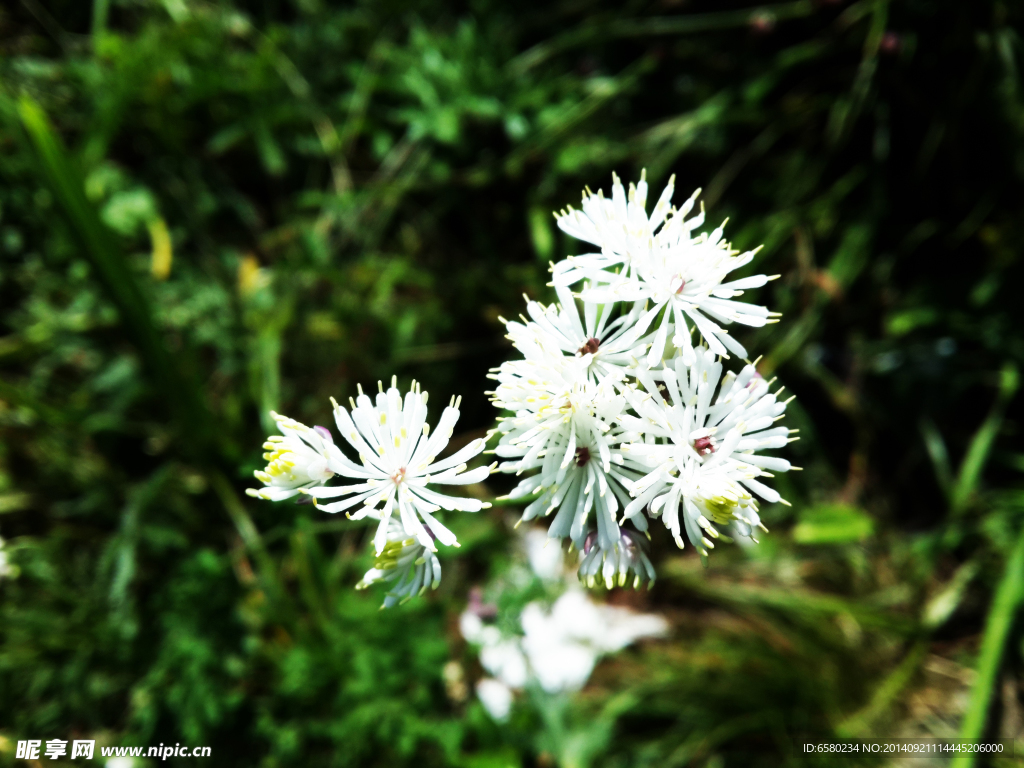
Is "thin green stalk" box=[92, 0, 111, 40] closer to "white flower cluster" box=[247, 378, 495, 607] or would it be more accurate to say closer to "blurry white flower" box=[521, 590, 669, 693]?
"white flower cluster" box=[247, 378, 495, 607]

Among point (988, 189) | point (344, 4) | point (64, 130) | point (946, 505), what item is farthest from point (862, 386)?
point (64, 130)

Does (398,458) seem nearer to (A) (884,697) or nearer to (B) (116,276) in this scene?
(B) (116,276)

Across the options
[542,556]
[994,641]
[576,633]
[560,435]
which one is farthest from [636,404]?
[994,641]

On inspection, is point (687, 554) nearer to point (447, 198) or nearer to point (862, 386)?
point (862, 386)

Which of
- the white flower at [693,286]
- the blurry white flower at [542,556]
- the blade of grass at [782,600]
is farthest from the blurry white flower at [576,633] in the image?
the white flower at [693,286]

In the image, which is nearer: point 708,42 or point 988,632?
point 988,632

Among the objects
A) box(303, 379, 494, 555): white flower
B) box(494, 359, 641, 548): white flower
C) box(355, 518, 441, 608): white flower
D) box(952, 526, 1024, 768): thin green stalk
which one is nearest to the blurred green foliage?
box(952, 526, 1024, 768): thin green stalk

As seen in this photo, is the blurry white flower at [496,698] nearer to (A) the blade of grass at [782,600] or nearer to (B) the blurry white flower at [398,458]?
(A) the blade of grass at [782,600]
